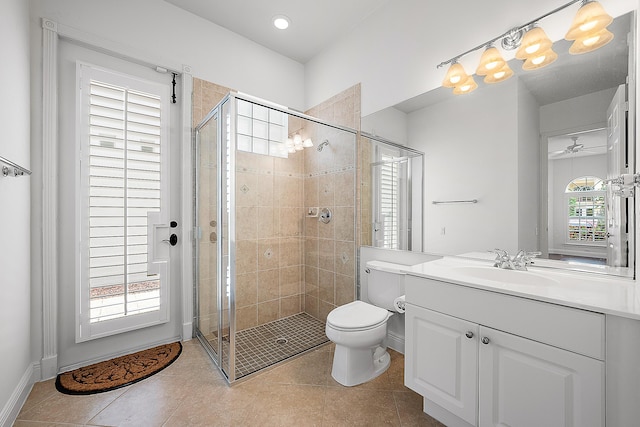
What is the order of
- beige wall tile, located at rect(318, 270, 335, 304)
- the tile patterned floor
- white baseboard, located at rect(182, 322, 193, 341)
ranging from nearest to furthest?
the tile patterned floor
white baseboard, located at rect(182, 322, 193, 341)
beige wall tile, located at rect(318, 270, 335, 304)

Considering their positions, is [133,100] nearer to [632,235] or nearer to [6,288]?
[6,288]

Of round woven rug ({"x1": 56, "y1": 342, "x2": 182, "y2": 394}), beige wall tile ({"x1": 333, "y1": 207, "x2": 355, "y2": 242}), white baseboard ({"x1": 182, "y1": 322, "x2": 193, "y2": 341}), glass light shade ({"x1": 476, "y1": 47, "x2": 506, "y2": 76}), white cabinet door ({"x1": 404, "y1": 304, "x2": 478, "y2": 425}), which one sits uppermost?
glass light shade ({"x1": 476, "y1": 47, "x2": 506, "y2": 76})

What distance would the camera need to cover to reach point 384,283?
2115 mm

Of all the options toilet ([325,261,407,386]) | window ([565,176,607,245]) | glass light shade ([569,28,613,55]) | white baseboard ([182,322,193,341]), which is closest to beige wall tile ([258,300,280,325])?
white baseboard ([182,322,193,341])

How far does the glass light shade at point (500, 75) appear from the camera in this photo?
5.14 ft

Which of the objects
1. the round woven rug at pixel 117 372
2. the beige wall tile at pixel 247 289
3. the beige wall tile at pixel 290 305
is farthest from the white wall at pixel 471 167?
the round woven rug at pixel 117 372

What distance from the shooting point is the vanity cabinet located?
0.95m

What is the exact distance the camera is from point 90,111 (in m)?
1.95

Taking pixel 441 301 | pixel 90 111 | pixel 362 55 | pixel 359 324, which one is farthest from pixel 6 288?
pixel 362 55

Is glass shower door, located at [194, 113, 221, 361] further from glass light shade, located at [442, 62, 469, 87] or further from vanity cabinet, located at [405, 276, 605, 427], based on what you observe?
glass light shade, located at [442, 62, 469, 87]

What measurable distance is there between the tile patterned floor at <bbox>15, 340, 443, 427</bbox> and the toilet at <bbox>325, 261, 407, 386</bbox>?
0.24ft

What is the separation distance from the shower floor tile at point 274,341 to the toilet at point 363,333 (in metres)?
0.49

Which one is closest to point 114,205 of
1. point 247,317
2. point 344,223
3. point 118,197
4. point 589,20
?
point 118,197

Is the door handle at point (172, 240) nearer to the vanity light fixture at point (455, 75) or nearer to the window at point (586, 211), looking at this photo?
the vanity light fixture at point (455, 75)
